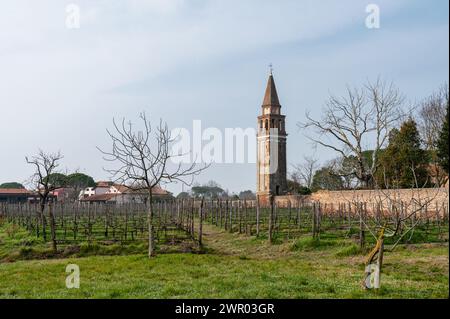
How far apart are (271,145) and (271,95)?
6281 millimetres

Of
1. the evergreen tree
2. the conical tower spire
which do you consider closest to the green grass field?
the evergreen tree

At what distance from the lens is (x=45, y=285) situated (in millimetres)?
9430

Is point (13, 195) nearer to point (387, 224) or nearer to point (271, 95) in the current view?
point (271, 95)

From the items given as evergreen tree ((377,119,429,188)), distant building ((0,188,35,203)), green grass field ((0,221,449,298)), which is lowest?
green grass field ((0,221,449,298))

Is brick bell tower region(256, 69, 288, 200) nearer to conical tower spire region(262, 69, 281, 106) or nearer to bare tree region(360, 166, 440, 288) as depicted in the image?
conical tower spire region(262, 69, 281, 106)

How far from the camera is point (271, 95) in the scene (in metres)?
64.2

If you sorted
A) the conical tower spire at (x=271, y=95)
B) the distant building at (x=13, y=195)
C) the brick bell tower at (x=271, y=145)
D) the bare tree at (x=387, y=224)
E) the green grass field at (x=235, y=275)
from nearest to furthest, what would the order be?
1. the bare tree at (x=387, y=224)
2. the green grass field at (x=235, y=275)
3. the brick bell tower at (x=271, y=145)
4. the conical tower spire at (x=271, y=95)
5. the distant building at (x=13, y=195)

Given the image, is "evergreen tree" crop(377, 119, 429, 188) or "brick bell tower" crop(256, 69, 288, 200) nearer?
"evergreen tree" crop(377, 119, 429, 188)

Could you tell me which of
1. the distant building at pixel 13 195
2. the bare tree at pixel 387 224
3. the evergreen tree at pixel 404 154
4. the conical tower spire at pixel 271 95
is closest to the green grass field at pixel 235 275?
the bare tree at pixel 387 224

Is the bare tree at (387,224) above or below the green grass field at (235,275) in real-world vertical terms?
above

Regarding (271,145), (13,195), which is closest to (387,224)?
(271,145)

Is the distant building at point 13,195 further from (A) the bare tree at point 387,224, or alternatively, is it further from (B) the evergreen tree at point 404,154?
(A) the bare tree at point 387,224

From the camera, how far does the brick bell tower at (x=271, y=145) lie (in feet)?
205

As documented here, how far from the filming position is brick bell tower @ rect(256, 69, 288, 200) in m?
62.3
